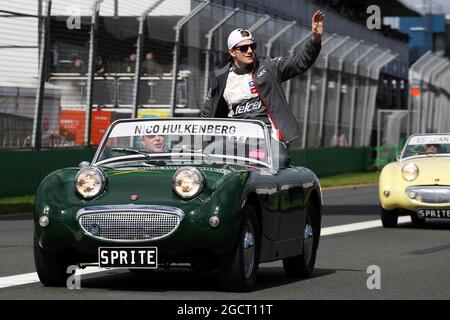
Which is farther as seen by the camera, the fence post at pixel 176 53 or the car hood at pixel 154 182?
the fence post at pixel 176 53

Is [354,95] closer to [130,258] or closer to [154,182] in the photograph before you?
[154,182]

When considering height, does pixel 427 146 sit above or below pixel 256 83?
below

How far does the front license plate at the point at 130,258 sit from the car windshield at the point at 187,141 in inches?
51.4

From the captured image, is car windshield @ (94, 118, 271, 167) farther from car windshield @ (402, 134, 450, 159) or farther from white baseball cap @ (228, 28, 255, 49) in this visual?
car windshield @ (402, 134, 450, 159)

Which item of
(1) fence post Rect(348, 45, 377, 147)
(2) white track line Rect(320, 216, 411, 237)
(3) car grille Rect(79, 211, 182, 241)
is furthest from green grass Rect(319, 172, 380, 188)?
(3) car grille Rect(79, 211, 182, 241)

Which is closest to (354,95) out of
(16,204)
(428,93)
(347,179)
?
(347,179)

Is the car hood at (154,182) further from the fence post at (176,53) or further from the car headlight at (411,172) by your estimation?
the fence post at (176,53)

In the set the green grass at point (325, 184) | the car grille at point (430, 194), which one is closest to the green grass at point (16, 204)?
the green grass at point (325, 184)

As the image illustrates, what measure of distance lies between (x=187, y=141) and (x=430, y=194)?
7.45 meters

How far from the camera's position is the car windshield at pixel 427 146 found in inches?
729

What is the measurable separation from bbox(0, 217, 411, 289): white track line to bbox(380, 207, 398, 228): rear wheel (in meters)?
0.19

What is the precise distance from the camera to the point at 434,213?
56.1 ft

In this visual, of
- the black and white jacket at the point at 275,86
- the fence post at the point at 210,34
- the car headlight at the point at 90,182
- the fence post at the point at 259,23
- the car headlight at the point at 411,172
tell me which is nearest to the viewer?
the car headlight at the point at 90,182

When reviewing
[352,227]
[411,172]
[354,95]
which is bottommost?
[352,227]
